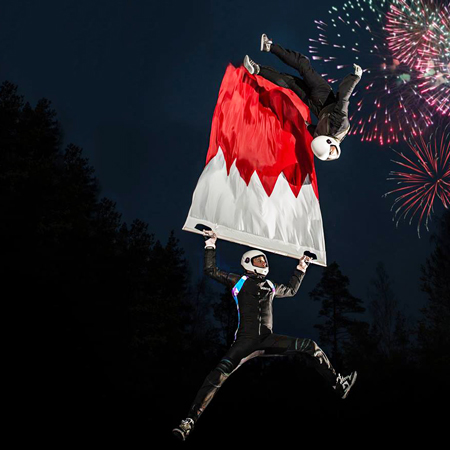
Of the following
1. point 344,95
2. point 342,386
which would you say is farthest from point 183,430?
point 344,95

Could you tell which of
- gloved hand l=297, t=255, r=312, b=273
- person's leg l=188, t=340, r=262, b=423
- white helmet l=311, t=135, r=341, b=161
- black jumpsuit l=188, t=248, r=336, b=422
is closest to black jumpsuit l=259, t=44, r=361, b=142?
white helmet l=311, t=135, r=341, b=161

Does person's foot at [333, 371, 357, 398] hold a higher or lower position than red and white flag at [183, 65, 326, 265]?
lower

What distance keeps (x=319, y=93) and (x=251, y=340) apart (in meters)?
4.52

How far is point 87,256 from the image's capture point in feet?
72.6

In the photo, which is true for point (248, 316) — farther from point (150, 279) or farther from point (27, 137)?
point (150, 279)

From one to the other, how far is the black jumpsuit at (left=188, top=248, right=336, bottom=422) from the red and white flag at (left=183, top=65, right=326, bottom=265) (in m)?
0.67

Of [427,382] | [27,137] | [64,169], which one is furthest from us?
[64,169]

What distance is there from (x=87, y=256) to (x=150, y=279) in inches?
334

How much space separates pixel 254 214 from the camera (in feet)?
25.1

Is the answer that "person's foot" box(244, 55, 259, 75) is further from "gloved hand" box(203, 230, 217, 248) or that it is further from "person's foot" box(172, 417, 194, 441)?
"person's foot" box(172, 417, 194, 441)

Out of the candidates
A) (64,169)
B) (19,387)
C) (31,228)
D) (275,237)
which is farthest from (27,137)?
(275,237)

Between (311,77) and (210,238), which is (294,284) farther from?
(311,77)

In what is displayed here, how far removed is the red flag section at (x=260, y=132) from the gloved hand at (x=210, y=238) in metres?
1.28

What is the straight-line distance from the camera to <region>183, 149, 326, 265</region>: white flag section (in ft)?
24.1
